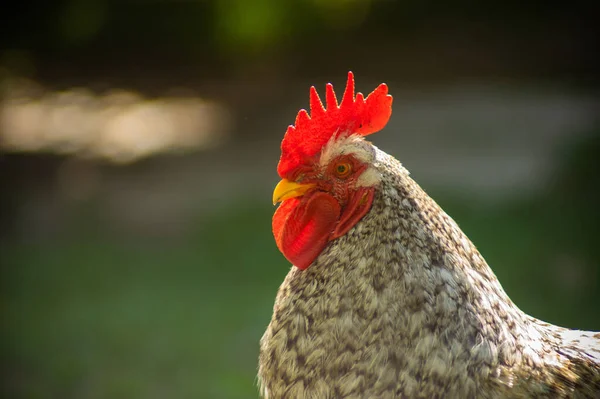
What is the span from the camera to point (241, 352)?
5.36 m

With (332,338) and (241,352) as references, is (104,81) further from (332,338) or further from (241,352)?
(332,338)

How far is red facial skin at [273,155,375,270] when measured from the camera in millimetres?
2455

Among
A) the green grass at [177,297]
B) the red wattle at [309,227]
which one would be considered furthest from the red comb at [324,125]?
the green grass at [177,297]

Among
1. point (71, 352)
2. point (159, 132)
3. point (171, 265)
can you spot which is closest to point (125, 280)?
point (171, 265)

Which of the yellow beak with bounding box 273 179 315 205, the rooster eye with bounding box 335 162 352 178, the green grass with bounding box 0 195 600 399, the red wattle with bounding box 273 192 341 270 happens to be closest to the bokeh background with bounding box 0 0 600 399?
the green grass with bounding box 0 195 600 399

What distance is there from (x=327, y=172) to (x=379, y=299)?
1.58ft

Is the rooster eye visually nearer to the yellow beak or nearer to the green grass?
the yellow beak

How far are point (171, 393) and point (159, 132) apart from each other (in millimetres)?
5644

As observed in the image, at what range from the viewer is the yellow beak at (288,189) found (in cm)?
252

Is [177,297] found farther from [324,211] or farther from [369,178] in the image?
[369,178]

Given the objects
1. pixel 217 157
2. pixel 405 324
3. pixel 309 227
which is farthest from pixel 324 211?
pixel 217 157

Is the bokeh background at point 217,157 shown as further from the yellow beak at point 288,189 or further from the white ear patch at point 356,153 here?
the white ear patch at point 356,153

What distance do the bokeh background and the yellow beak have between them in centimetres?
270

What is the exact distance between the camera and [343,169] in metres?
2.49
